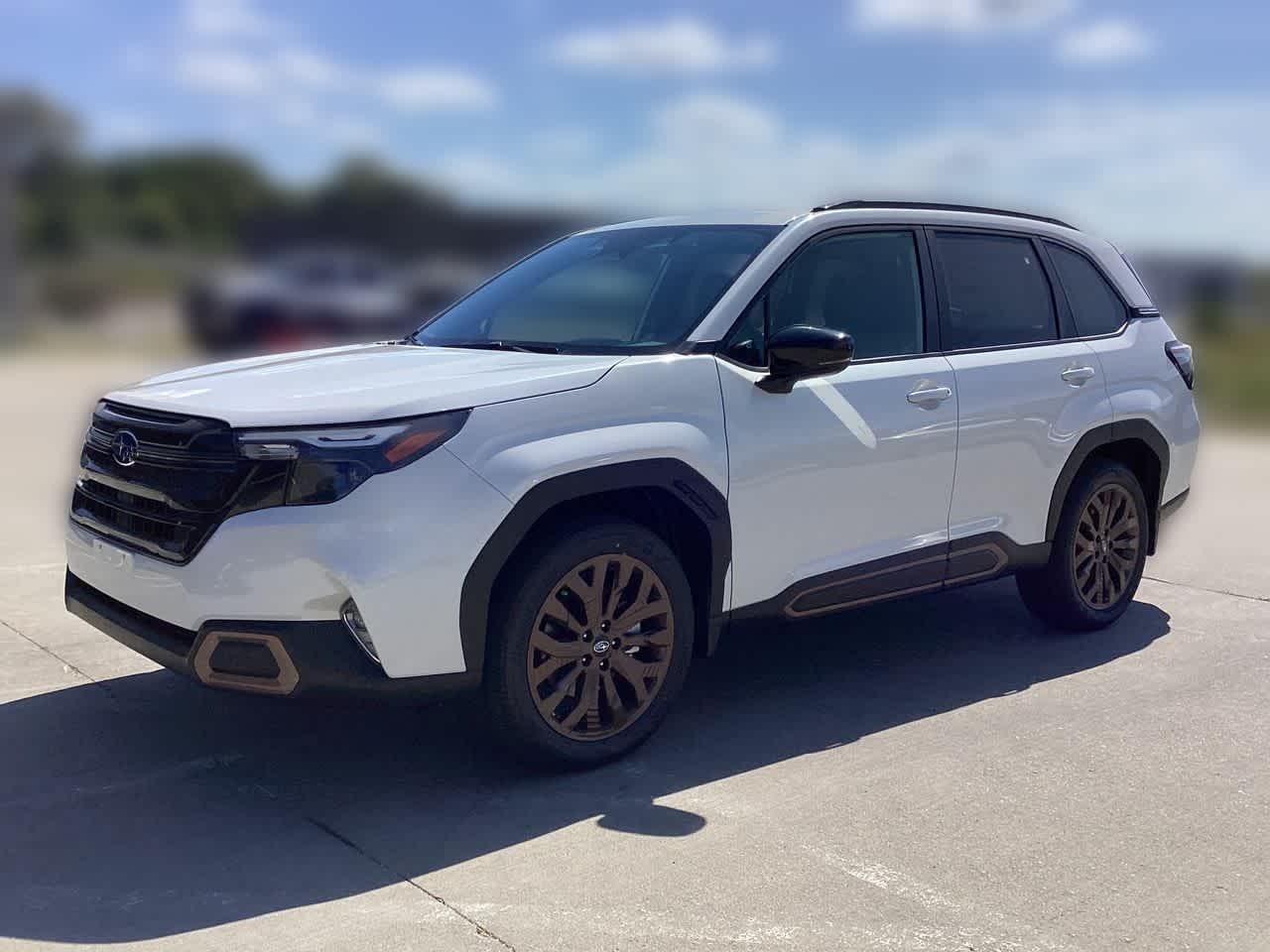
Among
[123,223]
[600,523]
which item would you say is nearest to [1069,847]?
[600,523]

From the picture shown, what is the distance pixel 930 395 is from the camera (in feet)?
17.6

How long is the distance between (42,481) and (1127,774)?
8491mm

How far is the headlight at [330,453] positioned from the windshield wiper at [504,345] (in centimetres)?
105

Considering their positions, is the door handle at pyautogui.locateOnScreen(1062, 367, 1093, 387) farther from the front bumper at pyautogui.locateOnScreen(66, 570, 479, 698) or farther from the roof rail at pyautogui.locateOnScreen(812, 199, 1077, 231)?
the front bumper at pyautogui.locateOnScreen(66, 570, 479, 698)

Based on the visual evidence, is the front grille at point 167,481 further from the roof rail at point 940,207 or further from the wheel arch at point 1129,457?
the wheel arch at point 1129,457

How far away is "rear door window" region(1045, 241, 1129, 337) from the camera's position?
20.7 ft

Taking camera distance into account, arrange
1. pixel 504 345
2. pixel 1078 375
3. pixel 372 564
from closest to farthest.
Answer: pixel 372 564 → pixel 504 345 → pixel 1078 375

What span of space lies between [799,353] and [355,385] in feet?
4.85

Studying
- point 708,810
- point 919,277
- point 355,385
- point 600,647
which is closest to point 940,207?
point 919,277

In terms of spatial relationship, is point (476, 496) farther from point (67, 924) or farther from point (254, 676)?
point (67, 924)

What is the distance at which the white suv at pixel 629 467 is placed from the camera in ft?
13.2

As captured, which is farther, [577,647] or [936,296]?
[936,296]

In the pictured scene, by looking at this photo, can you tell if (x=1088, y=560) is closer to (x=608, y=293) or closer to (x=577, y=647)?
(x=608, y=293)

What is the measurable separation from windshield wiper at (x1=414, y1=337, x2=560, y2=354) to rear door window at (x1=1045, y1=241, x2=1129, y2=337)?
2.58 metres
